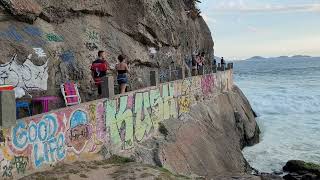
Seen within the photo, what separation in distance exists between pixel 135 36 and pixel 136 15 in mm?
927

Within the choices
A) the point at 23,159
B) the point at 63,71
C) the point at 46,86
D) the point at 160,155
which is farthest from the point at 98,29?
the point at 23,159

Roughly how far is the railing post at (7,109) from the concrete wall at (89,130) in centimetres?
14

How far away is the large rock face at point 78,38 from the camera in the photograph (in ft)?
49.1

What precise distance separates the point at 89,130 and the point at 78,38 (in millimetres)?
6010

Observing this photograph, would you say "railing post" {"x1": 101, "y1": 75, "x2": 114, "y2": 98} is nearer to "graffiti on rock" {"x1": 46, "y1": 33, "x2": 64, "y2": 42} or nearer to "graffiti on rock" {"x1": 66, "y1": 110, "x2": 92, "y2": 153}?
"graffiti on rock" {"x1": 66, "y1": 110, "x2": 92, "y2": 153}

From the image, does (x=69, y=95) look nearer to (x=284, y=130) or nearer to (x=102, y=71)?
(x=102, y=71)

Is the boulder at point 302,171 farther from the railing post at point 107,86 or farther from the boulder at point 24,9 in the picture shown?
the boulder at point 24,9

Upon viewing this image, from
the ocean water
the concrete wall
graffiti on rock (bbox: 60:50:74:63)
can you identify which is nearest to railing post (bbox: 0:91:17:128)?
the concrete wall

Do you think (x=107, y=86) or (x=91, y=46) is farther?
(x=91, y=46)

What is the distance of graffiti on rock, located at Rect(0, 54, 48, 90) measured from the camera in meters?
14.0

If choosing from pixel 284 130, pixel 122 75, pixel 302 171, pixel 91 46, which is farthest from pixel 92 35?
pixel 284 130

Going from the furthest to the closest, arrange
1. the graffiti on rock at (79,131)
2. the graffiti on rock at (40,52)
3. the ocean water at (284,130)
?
the ocean water at (284,130) < the graffiti on rock at (40,52) < the graffiti on rock at (79,131)

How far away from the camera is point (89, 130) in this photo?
13.0 meters

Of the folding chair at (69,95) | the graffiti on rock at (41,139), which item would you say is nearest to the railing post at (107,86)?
the folding chair at (69,95)
